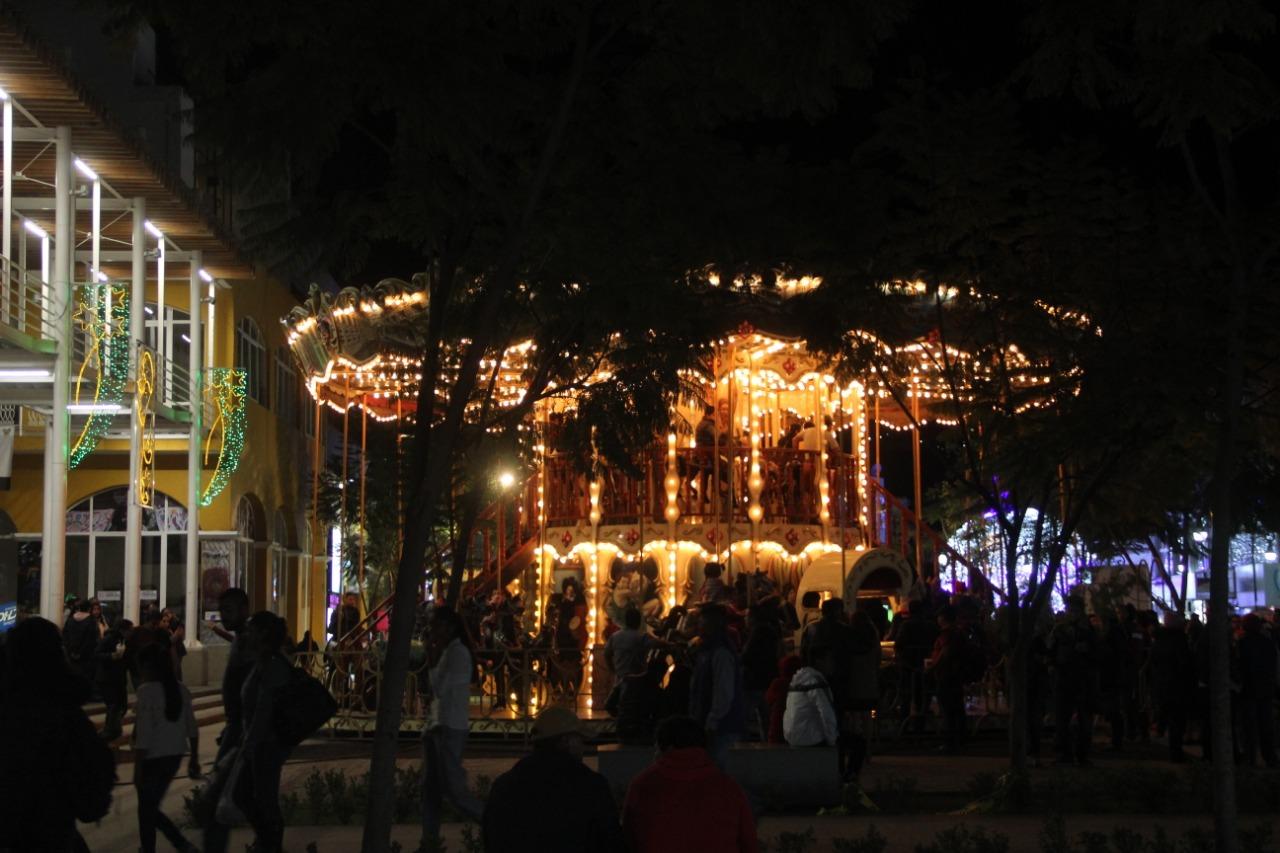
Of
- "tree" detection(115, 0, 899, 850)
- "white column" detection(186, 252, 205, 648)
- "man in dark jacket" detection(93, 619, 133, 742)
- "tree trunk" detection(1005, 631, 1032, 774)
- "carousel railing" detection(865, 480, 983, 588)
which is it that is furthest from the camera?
"white column" detection(186, 252, 205, 648)

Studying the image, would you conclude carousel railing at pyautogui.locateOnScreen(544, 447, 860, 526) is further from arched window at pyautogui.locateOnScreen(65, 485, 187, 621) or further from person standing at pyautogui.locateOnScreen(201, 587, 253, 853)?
person standing at pyautogui.locateOnScreen(201, 587, 253, 853)

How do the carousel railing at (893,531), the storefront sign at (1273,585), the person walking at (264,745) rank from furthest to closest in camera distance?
the storefront sign at (1273,585)
the carousel railing at (893,531)
the person walking at (264,745)

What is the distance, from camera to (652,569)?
2452 centimetres

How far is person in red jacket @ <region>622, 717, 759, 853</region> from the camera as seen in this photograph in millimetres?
6008

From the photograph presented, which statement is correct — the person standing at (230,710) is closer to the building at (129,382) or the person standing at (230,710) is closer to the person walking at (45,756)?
the person walking at (45,756)

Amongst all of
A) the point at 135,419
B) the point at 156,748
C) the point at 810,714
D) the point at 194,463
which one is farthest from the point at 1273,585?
the point at 156,748

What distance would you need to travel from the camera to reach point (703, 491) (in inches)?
990

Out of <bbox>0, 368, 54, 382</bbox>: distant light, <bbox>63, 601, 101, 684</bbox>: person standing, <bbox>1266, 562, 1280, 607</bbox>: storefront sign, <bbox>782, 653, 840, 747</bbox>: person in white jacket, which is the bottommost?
<bbox>782, 653, 840, 747</bbox>: person in white jacket

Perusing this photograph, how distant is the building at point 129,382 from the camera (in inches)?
945

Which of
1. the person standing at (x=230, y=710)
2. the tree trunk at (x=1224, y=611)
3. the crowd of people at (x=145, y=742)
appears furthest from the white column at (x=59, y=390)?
the tree trunk at (x=1224, y=611)

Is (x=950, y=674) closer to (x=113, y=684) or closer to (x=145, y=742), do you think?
(x=113, y=684)

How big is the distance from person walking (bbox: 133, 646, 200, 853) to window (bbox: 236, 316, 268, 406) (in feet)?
90.1

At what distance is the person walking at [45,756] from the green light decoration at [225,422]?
27530mm

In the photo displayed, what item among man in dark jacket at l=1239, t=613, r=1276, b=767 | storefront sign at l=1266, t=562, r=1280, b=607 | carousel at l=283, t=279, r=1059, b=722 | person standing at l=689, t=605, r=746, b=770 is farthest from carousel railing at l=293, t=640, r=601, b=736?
storefront sign at l=1266, t=562, r=1280, b=607
